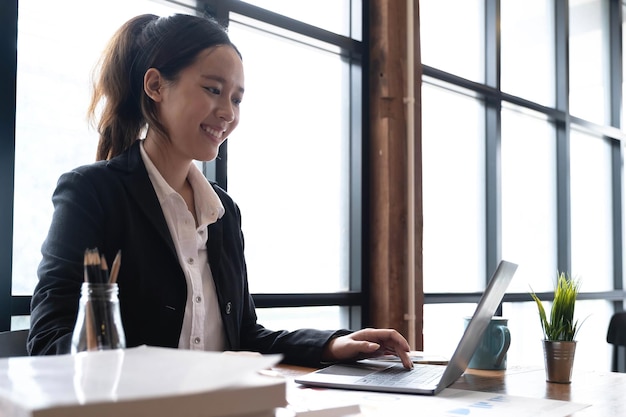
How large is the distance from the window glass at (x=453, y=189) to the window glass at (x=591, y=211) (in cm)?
125

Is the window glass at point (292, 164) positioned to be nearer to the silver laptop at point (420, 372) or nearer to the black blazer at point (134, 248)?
the black blazer at point (134, 248)

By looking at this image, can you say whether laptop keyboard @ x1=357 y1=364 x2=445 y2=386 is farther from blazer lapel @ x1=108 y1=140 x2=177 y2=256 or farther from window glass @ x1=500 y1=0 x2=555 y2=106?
window glass @ x1=500 y1=0 x2=555 y2=106

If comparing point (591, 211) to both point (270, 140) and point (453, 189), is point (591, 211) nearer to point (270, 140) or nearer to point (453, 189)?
point (453, 189)

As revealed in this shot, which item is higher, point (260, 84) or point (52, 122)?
point (260, 84)

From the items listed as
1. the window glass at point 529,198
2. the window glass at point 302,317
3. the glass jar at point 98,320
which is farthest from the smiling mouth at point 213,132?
the window glass at point 529,198

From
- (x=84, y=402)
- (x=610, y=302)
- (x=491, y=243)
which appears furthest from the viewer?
(x=610, y=302)

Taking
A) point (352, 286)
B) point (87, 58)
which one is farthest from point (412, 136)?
point (87, 58)

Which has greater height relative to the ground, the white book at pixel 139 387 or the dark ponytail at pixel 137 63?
the dark ponytail at pixel 137 63

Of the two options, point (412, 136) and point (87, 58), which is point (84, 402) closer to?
point (87, 58)

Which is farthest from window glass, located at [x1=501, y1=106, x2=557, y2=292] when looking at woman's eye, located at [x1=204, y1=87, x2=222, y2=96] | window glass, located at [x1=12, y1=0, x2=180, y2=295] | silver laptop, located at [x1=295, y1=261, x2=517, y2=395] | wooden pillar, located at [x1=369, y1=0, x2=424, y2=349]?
silver laptop, located at [x1=295, y1=261, x2=517, y2=395]

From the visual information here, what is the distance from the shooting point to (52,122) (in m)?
2.29

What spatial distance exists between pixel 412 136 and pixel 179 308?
2.10 meters

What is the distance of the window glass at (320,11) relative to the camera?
3146 mm

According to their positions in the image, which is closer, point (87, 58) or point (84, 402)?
point (84, 402)
